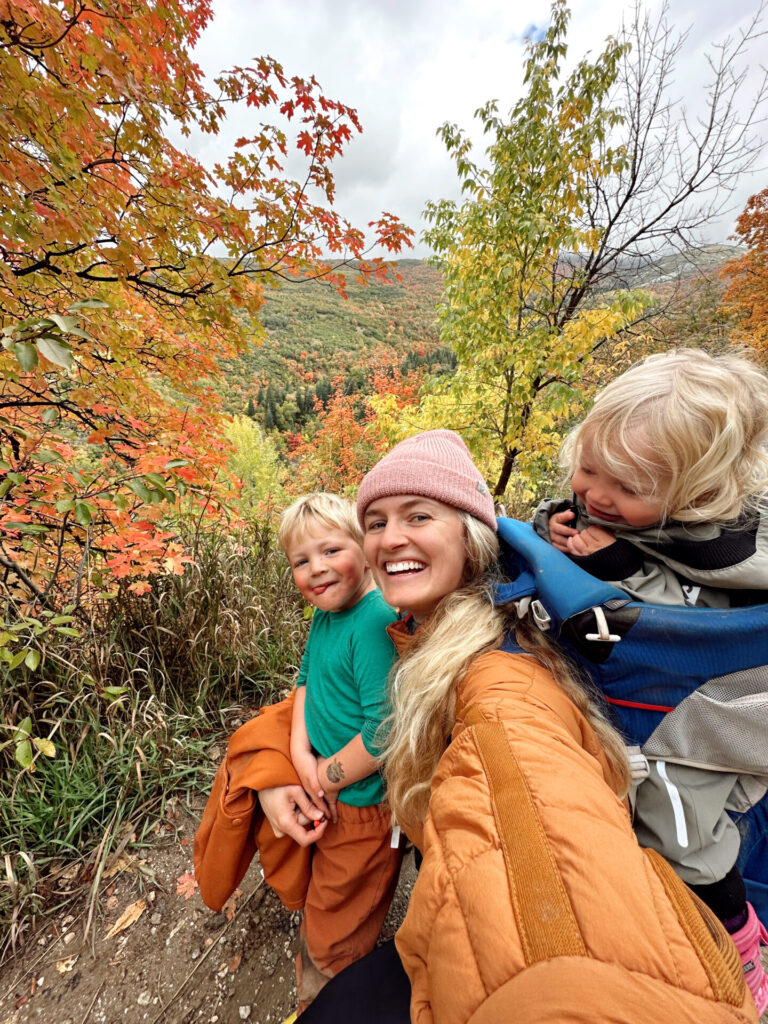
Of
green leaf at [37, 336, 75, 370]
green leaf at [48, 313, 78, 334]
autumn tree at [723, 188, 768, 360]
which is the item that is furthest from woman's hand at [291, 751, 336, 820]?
autumn tree at [723, 188, 768, 360]

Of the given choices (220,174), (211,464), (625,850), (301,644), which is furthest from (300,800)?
(220,174)

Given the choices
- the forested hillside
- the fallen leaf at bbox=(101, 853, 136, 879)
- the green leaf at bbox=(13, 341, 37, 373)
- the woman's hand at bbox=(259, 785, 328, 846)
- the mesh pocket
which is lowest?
the fallen leaf at bbox=(101, 853, 136, 879)

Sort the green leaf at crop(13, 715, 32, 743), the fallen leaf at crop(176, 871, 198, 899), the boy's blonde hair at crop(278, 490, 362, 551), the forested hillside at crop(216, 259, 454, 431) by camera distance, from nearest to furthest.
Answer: the green leaf at crop(13, 715, 32, 743) → the boy's blonde hair at crop(278, 490, 362, 551) → the fallen leaf at crop(176, 871, 198, 899) → the forested hillside at crop(216, 259, 454, 431)

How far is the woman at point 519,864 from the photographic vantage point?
472mm

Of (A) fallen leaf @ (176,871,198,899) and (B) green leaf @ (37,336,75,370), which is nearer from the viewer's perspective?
(B) green leaf @ (37,336,75,370)

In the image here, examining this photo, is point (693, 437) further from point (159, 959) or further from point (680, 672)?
point (159, 959)

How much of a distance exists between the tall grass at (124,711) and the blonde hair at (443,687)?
1472 millimetres

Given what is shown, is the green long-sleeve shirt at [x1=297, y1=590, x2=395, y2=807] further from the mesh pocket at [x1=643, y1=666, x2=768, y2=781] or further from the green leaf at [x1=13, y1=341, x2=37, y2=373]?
the green leaf at [x1=13, y1=341, x2=37, y2=373]

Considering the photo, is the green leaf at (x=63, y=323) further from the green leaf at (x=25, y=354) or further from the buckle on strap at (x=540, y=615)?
the buckle on strap at (x=540, y=615)

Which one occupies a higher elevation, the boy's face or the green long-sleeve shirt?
the boy's face

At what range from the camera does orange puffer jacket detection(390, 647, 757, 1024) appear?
463 millimetres

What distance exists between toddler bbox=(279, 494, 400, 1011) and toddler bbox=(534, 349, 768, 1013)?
728 millimetres

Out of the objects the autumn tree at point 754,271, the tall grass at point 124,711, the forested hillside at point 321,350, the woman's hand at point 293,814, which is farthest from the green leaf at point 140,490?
the forested hillside at point 321,350

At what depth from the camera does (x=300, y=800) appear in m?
1.31
